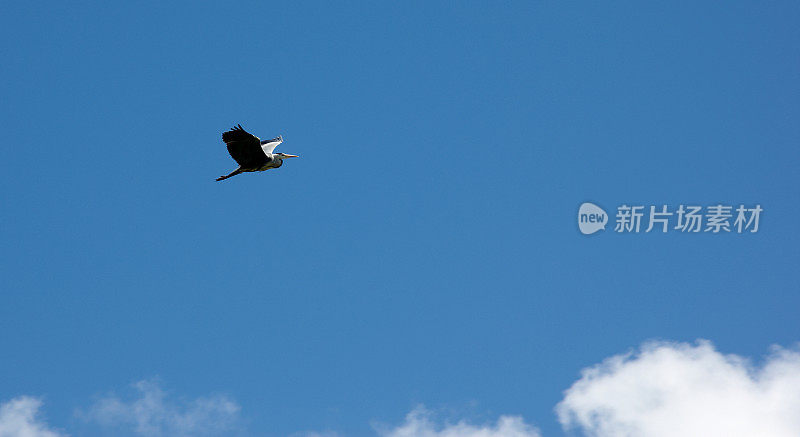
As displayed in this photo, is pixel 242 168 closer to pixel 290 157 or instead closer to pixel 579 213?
pixel 290 157

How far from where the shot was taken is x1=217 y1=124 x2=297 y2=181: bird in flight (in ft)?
103

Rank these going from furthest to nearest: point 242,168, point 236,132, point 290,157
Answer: point 290,157
point 242,168
point 236,132

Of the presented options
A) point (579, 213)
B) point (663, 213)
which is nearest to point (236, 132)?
point (579, 213)

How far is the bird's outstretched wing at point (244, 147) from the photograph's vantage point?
3131 centimetres

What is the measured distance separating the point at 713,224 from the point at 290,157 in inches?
746

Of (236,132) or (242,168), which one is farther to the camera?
(242,168)

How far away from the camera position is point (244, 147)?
32.4 metres

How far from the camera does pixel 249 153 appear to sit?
33.1 m

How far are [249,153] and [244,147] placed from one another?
69 cm

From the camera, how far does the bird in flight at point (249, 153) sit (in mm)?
31469

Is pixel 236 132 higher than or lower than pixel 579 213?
lower

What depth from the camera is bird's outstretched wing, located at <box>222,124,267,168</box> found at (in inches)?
1233

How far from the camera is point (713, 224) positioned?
117ft

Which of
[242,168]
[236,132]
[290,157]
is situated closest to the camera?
[236,132]
